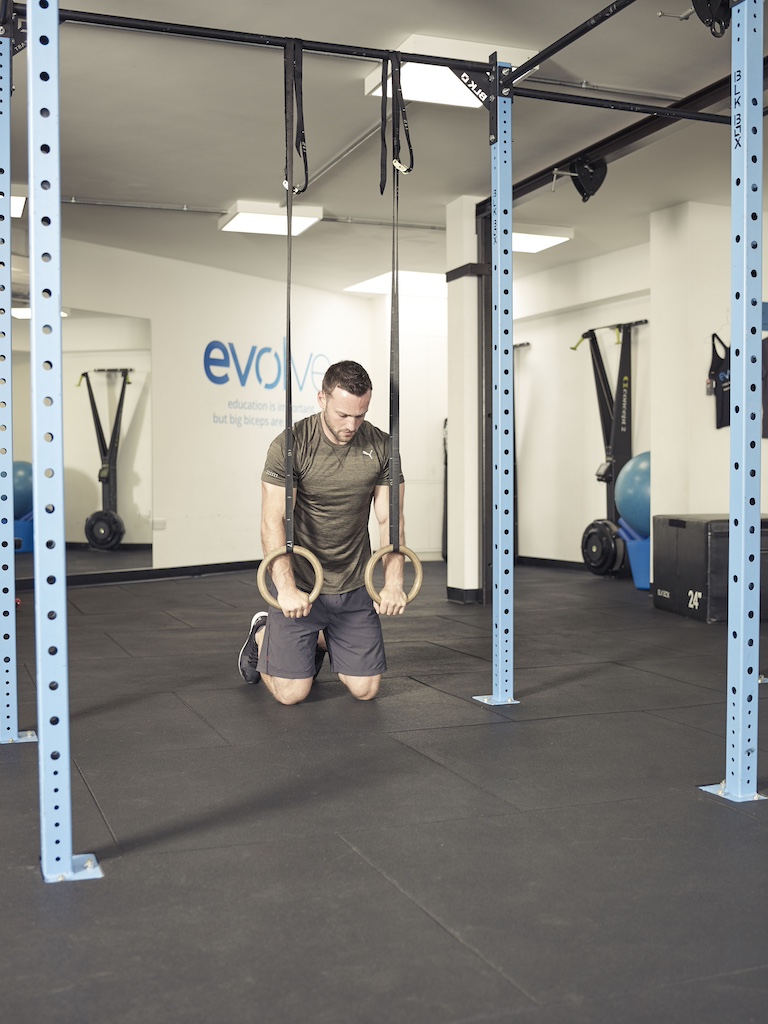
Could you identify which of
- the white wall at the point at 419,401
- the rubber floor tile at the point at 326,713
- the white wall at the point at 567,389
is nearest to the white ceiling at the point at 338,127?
the white wall at the point at 567,389

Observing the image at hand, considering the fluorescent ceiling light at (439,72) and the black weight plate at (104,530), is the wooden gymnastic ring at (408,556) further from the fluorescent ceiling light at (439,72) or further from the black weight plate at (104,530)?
the black weight plate at (104,530)

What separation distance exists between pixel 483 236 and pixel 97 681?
176 inches

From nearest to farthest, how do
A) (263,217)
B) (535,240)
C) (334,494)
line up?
(334,494), (263,217), (535,240)

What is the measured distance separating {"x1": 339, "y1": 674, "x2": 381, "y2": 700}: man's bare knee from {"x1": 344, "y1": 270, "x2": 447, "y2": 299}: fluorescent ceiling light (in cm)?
653

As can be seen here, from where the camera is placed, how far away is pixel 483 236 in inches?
291

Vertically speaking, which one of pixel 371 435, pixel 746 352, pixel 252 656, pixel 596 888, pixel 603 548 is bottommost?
pixel 596 888

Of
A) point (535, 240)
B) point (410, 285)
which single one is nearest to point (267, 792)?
point (535, 240)

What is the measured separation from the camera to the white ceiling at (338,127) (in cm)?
458

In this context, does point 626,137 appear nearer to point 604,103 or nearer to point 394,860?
point 604,103

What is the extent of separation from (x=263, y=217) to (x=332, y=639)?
14.5 ft

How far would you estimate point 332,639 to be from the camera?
13.4 feet

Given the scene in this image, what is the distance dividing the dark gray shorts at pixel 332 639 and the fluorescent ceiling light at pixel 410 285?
6376 mm

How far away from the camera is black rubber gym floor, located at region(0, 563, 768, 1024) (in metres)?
1.75

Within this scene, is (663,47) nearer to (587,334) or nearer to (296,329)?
(587,334)
